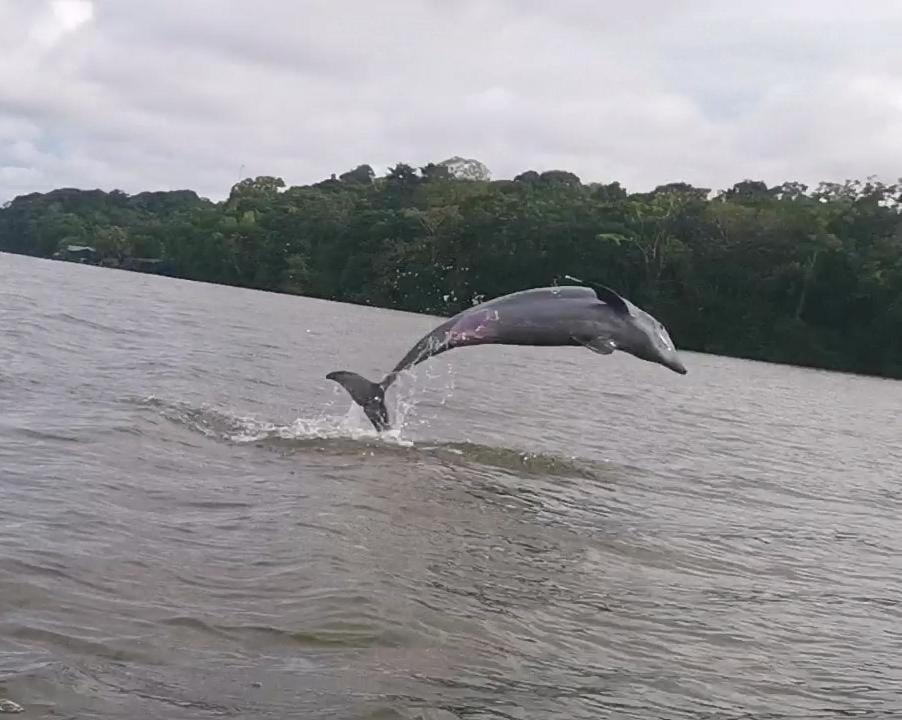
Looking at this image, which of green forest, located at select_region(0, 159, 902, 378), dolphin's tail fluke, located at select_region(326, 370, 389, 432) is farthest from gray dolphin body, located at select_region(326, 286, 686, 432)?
green forest, located at select_region(0, 159, 902, 378)

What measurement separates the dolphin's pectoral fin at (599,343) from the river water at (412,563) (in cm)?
173

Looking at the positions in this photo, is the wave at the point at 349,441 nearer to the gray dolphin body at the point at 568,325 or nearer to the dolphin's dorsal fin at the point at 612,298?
the gray dolphin body at the point at 568,325

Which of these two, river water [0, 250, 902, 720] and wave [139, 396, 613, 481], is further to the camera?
wave [139, 396, 613, 481]

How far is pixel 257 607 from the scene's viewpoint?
6.61 meters

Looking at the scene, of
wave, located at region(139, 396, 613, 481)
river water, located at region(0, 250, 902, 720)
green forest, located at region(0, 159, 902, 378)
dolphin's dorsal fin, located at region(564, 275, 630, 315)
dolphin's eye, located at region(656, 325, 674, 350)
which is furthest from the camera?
green forest, located at region(0, 159, 902, 378)

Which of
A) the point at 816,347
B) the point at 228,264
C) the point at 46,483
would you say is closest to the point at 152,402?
the point at 46,483

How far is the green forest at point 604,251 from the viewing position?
222 ft

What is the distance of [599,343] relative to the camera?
33.2 ft

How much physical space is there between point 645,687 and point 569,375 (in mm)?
25179

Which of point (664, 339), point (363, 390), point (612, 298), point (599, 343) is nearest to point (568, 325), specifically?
point (599, 343)

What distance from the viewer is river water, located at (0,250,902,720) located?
5680 mm

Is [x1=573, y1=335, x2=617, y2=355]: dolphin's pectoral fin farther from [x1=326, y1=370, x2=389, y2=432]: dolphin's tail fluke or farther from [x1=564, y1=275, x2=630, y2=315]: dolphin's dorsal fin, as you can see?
[x1=326, y1=370, x2=389, y2=432]: dolphin's tail fluke

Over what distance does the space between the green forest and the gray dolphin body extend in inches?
2339

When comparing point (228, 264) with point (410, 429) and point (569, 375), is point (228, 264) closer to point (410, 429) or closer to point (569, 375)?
point (569, 375)
